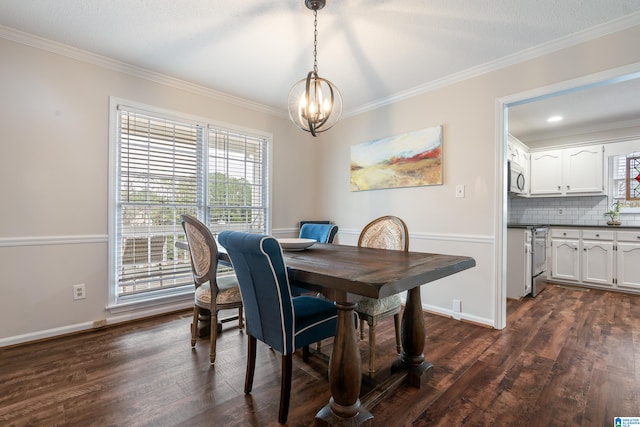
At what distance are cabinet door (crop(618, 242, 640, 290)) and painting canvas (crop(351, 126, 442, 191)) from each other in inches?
118

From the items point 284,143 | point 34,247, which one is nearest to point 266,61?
point 284,143

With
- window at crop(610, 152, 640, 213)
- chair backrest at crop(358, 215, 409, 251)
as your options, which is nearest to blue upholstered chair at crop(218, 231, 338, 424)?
chair backrest at crop(358, 215, 409, 251)

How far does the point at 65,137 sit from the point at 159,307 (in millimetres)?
1759

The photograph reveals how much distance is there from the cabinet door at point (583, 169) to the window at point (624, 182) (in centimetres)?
28

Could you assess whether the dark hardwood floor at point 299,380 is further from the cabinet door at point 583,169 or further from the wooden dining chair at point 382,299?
the cabinet door at point 583,169

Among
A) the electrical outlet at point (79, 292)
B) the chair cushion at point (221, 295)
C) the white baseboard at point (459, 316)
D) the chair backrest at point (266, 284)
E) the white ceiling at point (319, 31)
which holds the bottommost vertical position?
the white baseboard at point (459, 316)

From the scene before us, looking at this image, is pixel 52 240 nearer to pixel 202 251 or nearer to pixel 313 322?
pixel 202 251

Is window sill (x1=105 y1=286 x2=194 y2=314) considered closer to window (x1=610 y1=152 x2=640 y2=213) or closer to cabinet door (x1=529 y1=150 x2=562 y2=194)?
cabinet door (x1=529 y1=150 x2=562 y2=194)

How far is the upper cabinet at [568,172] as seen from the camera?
443 centimetres

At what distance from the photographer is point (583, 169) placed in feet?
14.9

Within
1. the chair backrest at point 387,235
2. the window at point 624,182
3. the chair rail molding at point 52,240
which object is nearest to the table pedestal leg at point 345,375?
the chair backrest at point 387,235

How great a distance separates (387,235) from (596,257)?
377 cm

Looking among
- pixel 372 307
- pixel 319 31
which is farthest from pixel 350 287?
pixel 319 31

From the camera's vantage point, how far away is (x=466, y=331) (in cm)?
271
